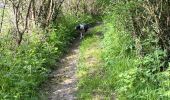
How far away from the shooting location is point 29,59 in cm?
1165

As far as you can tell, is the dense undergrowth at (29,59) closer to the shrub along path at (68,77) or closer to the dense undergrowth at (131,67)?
the shrub along path at (68,77)

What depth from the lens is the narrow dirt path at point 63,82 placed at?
34.1 feet

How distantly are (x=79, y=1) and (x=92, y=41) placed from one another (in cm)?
1011

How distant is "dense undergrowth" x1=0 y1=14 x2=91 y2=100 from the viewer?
9.29 metres

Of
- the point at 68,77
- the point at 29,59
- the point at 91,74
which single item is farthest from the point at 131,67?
the point at 29,59

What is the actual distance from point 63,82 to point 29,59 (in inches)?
51.0

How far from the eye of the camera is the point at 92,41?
1834 cm

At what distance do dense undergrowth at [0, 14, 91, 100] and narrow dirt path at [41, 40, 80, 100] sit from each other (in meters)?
0.31

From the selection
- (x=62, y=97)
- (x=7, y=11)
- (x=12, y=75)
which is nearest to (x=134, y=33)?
(x=62, y=97)

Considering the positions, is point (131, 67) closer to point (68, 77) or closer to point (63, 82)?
point (63, 82)

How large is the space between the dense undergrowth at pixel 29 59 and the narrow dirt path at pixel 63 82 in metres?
0.31

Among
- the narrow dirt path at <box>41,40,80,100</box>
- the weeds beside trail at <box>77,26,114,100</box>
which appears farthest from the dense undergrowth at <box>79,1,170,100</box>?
the narrow dirt path at <box>41,40,80,100</box>

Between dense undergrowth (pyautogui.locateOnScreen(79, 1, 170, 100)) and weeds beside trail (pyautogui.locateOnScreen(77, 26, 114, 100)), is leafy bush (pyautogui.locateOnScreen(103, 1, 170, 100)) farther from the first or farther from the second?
weeds beside trail (pyautogui.locateOnScreen(77, 26, 114, 100))

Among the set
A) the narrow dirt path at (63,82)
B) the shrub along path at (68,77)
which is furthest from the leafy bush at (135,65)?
the narrow dirt path at (63,82)
